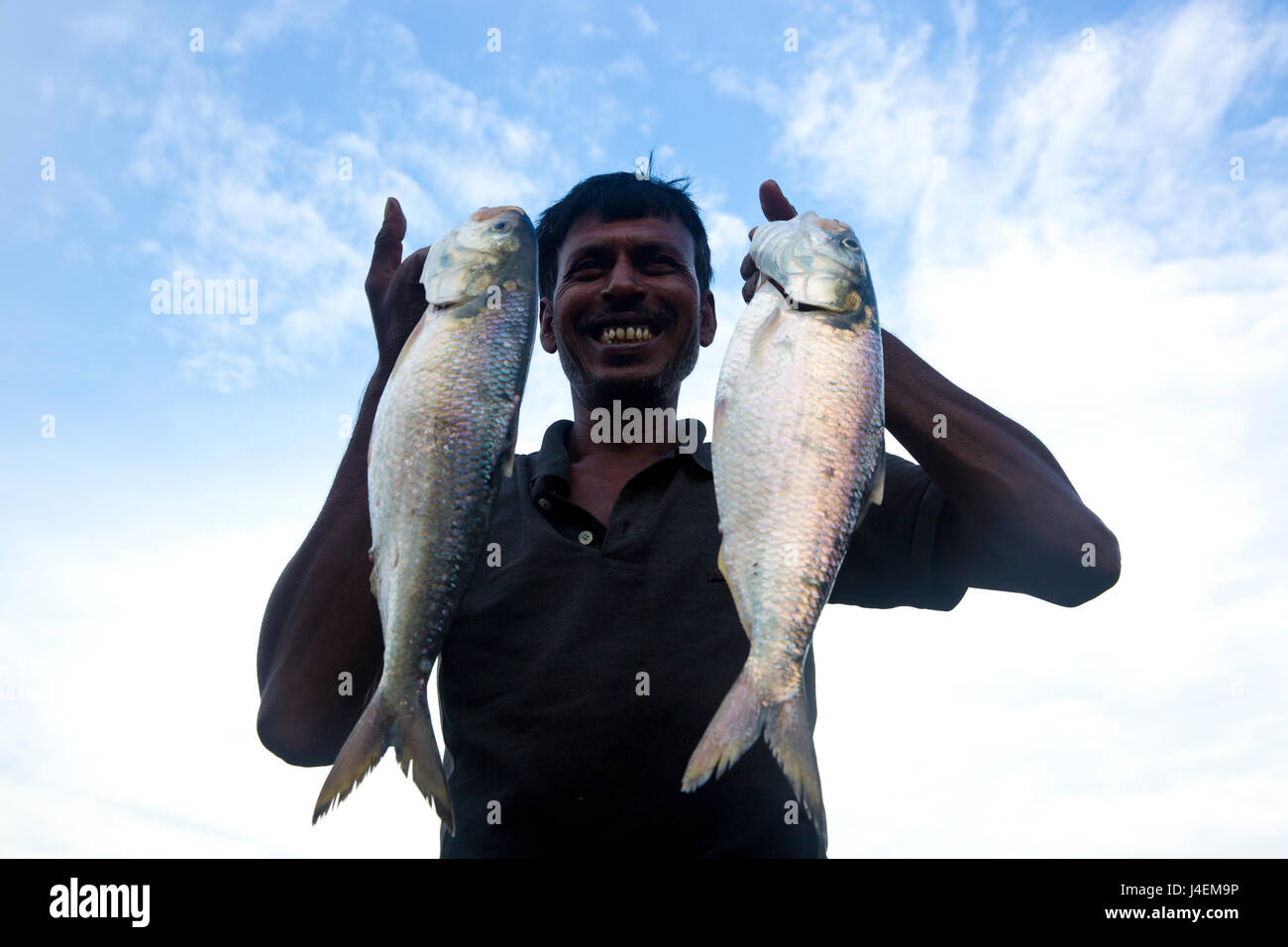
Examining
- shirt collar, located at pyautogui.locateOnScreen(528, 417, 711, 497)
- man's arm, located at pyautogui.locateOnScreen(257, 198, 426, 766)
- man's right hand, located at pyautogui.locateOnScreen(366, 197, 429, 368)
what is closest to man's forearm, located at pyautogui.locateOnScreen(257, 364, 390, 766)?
man's arm, located at pyautogui.locateOnScreen(257, 198, 426, 766)

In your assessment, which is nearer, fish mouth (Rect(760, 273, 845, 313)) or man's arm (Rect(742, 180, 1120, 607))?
fish mouth (Rect(760, 273, 845, 313))

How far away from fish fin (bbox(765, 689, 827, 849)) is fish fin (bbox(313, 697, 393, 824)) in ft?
3.31

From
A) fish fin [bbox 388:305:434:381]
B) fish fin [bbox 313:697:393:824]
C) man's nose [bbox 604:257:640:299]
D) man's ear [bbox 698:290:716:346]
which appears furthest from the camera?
man's ear [bbox 698:290:716:346]

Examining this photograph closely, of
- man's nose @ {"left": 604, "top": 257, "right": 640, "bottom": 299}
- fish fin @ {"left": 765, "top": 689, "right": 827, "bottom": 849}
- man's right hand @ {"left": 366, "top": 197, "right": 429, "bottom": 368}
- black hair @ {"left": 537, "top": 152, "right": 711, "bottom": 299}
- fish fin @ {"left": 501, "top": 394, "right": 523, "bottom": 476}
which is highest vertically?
black hair @ {"left": 537, "top": 152, "right": 711, "bottom": 299}

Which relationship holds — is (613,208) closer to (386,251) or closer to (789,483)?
(386,251)

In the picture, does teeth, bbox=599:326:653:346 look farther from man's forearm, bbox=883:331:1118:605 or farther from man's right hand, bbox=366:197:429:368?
man's forearm, bbox=883:331:1118:605

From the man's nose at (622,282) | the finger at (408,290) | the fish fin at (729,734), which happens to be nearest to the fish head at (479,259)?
the finger at (408,290)

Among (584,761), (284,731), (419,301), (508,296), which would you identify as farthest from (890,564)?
(284,731)

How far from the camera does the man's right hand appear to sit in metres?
2.95

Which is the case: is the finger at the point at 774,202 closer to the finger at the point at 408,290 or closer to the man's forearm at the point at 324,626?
the finger at the point at 408,290

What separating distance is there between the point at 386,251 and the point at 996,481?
6.89ft

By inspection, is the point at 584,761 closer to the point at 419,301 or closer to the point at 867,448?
the point at 867,448

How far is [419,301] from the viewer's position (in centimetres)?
299
